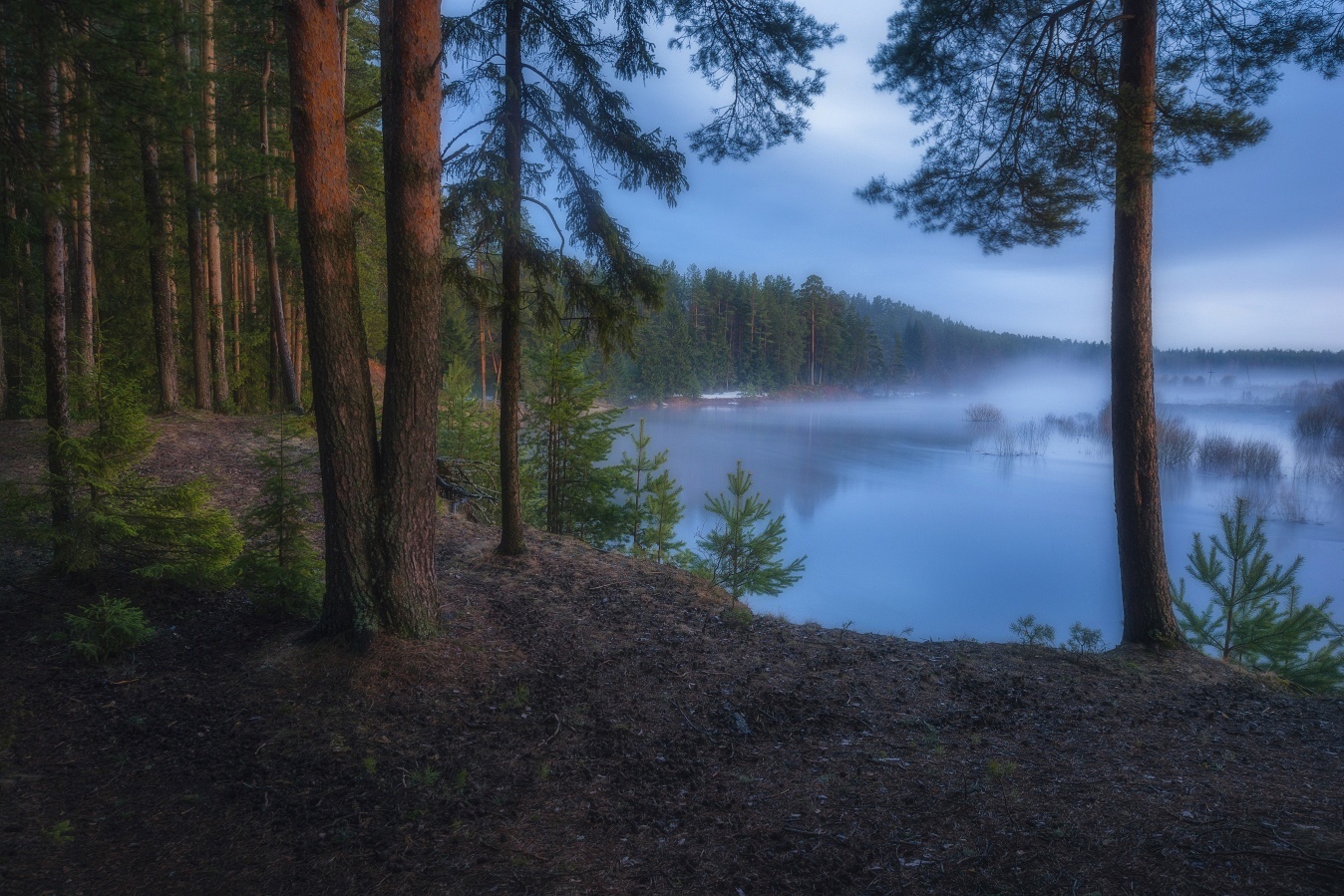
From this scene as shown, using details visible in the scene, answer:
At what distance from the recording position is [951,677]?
16.6ft

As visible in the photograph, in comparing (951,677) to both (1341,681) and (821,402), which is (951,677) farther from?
(821,402)

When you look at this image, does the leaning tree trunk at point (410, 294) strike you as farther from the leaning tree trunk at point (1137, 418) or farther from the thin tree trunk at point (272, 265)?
the thin tree trunk at point (272, 265)

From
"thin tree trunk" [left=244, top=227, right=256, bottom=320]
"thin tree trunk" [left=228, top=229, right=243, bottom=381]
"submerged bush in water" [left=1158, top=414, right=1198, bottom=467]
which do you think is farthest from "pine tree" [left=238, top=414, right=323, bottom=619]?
"submerged bush in water" [left=1158, top=414, right=1198, bottom=467]

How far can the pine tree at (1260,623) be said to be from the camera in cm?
690

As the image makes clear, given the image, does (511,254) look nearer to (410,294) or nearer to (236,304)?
(410,294)

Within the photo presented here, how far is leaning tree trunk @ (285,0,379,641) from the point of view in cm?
404

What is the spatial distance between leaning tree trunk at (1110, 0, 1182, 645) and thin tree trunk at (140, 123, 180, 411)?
40.6 ft

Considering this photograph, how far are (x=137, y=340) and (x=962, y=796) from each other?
54.5 feet

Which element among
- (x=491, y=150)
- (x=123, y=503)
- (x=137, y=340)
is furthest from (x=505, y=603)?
(x=137, y=340)

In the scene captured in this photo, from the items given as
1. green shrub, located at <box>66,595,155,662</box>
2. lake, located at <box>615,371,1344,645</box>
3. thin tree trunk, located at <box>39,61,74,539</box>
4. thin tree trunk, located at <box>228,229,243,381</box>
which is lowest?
lake, located at <box>615,371,1344,645</box>

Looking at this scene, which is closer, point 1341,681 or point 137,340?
point 1341,681

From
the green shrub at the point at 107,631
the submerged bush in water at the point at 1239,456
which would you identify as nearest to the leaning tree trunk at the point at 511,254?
the green shrub at the point at 107,631

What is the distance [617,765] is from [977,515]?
2312 cm

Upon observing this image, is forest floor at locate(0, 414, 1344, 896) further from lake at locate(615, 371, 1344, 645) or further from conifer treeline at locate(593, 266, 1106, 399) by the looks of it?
conifer treeline at locate(593, 266, 1106, 399)
